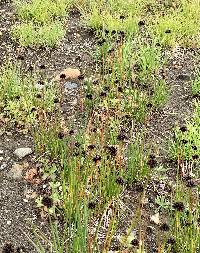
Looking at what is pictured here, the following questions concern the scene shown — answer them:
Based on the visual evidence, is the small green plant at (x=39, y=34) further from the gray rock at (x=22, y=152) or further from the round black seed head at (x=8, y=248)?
the round black seed head at (x=8, y=248)

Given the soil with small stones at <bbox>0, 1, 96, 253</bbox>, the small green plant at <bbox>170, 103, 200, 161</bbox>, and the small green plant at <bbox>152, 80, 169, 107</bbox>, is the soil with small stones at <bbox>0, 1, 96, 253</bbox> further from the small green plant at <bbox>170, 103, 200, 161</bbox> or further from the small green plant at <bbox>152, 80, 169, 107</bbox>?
the small green plant at <bbox>170, 103, 200, 161</bbox>

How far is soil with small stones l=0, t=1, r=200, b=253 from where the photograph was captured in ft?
13.5

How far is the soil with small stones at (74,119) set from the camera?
162 inches

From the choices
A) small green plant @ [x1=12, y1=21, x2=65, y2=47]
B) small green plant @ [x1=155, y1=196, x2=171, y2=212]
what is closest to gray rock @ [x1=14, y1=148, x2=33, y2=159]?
small green plant @ [x1=155, y1=196, x2=171, y2=212]

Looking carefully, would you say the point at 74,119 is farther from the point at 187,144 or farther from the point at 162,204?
the point at 162,204

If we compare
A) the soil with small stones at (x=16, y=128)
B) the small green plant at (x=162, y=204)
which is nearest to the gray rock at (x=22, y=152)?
the soil with small stones at (x=16, y=128)

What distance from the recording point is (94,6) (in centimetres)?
712

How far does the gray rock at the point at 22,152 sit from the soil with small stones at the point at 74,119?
0.05 metres

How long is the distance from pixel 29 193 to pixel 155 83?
81.8 inches

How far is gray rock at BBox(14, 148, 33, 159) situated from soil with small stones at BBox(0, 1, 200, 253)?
0.05 metres

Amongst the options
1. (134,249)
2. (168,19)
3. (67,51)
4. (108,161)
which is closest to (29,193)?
(108,161)

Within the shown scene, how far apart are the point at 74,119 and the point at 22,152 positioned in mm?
790

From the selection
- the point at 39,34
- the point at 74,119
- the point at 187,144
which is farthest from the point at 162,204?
the point at 39,34

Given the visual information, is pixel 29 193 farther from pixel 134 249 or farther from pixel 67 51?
pixel 67 51
